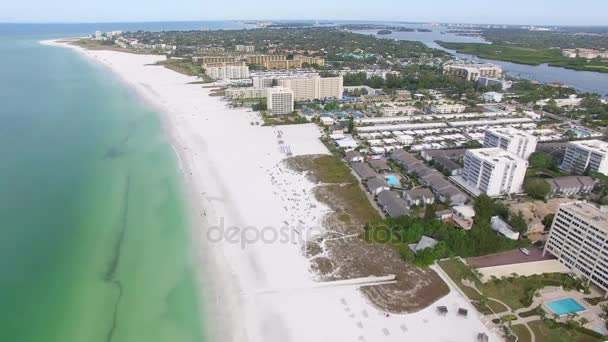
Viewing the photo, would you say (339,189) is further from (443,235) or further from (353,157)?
(443,235)

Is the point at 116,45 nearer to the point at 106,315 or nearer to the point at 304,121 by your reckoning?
the point at 304,121

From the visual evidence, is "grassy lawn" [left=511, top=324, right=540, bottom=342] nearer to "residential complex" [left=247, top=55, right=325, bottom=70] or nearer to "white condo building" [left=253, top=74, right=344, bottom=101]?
"white condo building" [left=253, top=74, right=344, bottom=101]

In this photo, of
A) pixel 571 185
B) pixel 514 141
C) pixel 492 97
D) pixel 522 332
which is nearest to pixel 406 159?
pixel 514 141

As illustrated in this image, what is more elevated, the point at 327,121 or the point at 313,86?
the point at 313,86

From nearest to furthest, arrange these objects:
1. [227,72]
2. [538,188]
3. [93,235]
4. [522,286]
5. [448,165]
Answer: [522,286]
[93,235]
[538,188]
[448,165]
[227,72]

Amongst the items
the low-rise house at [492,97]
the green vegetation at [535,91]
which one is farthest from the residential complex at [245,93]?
the green vegetation at [535,91]

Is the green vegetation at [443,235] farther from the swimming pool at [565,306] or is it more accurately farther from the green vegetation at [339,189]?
the swimming pool at [565,306]

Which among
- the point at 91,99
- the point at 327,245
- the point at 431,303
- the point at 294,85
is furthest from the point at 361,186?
the point at 91,99
